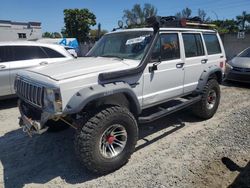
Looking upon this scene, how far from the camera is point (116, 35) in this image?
15.3 ft

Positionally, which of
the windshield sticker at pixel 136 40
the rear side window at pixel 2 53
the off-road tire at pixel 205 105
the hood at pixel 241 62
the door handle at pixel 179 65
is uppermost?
the windshield sticker at pixel 136 40

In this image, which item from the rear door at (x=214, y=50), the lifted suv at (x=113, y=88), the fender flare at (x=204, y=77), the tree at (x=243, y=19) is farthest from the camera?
the tree at (x=243, y=19)

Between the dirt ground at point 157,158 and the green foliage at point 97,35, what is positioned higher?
the green foliage at point 97,35

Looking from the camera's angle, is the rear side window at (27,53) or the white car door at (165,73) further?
the rear side window at (27,53)

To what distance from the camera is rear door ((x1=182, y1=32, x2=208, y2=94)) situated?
190 inches

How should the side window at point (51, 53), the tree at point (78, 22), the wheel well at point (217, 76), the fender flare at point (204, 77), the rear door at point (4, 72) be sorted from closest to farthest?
the fender flare at point (204, 77) < the wheel well at point (217, 76) < the rear door at point (4, 72) < the side window at point (51, 53) < the tree at point (78, 22)

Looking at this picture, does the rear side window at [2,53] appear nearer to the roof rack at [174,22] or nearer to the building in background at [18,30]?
the roof rack at [174,22]

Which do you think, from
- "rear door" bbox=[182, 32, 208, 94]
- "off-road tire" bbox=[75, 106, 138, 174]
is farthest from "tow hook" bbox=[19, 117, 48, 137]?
"rear door" bbox=[182, 32, 208, 94]

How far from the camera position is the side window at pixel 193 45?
4812mm

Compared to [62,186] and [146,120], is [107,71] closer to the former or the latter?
[146,120]

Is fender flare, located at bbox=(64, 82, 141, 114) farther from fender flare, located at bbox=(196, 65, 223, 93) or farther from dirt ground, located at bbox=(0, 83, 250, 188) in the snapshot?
fender flare, located at bbox=(196, 65, 223, 93)

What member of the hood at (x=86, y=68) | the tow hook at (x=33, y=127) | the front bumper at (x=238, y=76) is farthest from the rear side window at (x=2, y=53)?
the front bumper at (x=238, y=76)

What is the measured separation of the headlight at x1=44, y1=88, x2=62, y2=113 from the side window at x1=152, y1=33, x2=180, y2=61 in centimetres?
177

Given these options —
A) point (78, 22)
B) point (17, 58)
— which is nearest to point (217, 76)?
point (17, 58)
